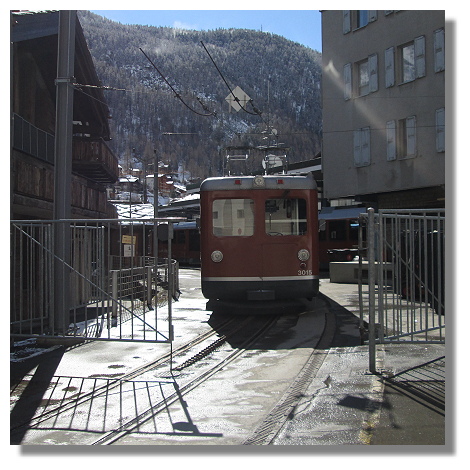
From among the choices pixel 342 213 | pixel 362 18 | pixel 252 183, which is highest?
pixel 362 18

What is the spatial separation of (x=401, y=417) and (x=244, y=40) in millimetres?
159100

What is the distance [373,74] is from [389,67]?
3.06 feet

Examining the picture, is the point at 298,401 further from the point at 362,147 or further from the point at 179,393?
the point at 362,147

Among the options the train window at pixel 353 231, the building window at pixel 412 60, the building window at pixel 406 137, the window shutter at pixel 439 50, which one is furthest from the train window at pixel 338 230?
the window shutter at pixel 439 50

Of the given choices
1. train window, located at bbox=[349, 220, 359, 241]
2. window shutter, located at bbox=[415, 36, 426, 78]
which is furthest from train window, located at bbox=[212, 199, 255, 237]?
train window, located at bbox=[349, 220, 359, 241]

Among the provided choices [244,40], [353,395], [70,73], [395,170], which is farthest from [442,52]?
[244,40]

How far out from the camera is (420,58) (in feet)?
79.5

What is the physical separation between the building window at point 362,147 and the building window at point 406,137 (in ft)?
5.37

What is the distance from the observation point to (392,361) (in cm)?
747

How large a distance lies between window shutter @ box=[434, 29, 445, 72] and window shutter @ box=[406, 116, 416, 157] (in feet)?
7.30

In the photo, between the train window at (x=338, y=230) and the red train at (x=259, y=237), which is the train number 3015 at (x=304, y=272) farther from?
the train window at (x=338, y=230)

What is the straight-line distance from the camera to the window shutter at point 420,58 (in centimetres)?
2388

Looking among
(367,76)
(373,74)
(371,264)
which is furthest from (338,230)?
(371,264)

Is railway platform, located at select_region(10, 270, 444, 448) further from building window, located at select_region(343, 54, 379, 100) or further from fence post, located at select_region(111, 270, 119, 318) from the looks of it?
building window, located at select_region(343, 54, 379, 100)
